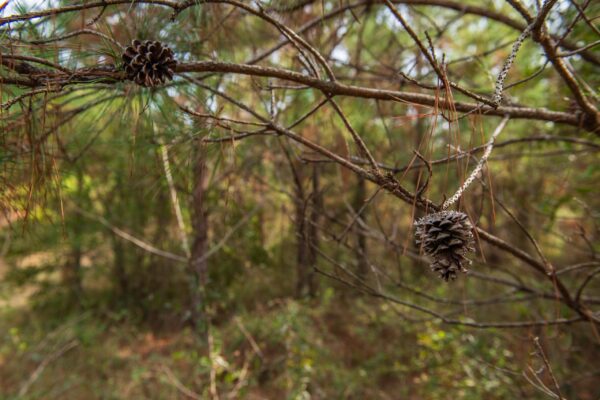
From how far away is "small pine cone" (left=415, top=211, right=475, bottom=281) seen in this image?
76 cm

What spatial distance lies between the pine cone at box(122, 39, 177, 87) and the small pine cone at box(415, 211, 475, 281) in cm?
69

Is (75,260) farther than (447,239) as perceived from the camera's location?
Yes

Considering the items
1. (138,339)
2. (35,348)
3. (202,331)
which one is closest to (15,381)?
(35,348)

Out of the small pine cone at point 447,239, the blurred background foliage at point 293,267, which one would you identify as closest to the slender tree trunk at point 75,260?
the blurred background foliage at point 293,267

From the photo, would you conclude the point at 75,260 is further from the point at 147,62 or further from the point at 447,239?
the point at 447,239

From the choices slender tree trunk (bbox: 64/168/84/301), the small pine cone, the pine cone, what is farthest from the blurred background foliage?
the small pine cone

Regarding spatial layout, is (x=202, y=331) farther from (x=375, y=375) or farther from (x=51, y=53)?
(x=51, y=53)

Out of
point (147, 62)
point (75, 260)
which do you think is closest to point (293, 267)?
point (75, 260)

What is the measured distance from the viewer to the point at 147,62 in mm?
954

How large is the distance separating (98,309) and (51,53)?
437 cm

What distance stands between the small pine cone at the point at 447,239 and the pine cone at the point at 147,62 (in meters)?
0.69

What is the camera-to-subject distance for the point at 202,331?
Answer: 11.8 feet

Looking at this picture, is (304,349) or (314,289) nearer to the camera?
(304,349)

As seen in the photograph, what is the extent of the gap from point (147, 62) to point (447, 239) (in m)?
0.78
